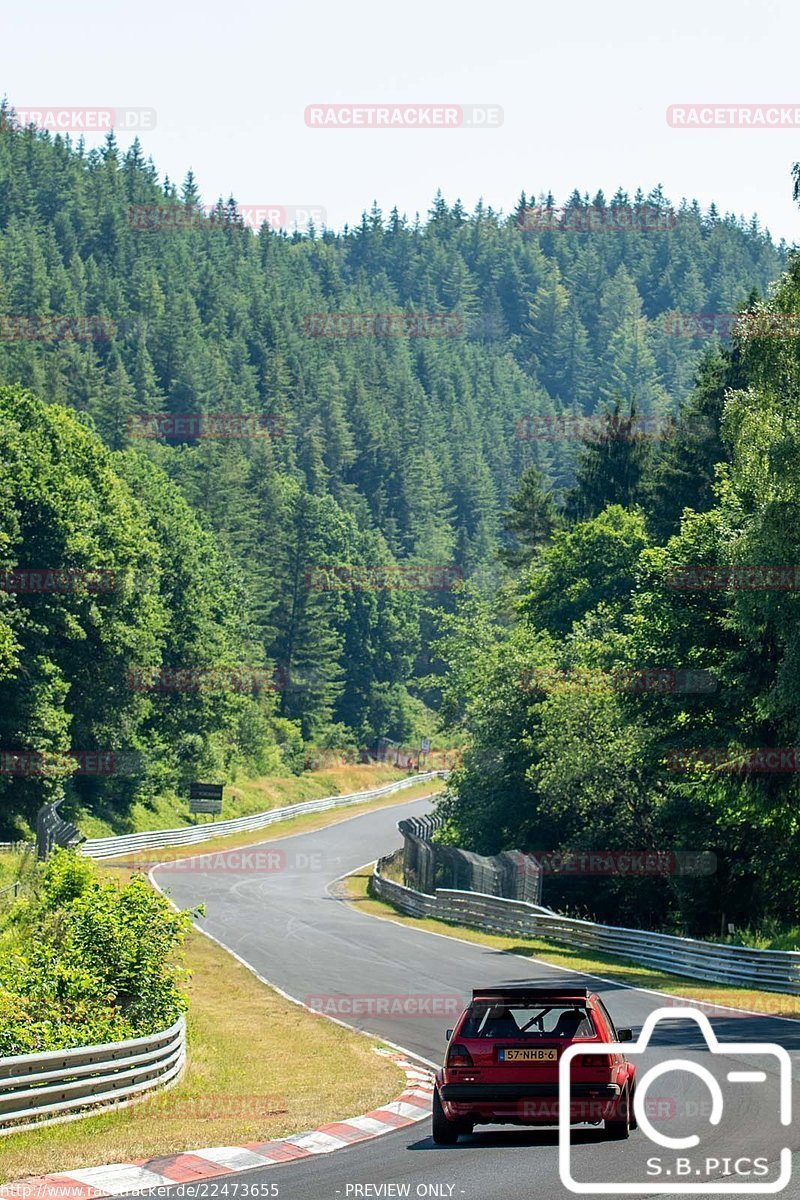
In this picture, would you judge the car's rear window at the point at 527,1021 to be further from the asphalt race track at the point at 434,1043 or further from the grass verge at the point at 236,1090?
the grass verge at the point at 236,1090

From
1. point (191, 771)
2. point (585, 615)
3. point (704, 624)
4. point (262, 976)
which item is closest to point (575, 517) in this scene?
point (585, 615)

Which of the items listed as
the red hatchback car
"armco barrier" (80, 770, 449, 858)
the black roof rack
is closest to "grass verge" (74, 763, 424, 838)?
"armco barrier" (80, 770, 449, 858)

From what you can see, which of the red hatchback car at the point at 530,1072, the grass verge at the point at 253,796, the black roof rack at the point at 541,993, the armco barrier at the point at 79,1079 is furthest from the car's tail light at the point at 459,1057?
the grass verge at the point at 253,796

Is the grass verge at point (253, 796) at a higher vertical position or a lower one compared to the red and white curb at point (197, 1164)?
lower

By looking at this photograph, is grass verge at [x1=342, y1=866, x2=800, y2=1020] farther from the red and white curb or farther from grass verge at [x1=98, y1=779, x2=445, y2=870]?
grass verge at [x1=98, y1=779, x2=445, y2=870]

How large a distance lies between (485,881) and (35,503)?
29.2 meters

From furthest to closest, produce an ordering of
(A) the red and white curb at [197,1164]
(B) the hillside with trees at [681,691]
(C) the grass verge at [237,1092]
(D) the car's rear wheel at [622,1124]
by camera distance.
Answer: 1. (B) the hillside with trees at [681,691]
2. (C) the grass verge at [237,1092]
3. (D) the car's rear wheel at [622,1124]
4. (A) the red and white curb at [197,1164]

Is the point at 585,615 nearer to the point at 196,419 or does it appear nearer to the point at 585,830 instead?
the point at 585,830

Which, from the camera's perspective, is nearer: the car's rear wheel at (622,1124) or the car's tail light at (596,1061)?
the car's tail light at (596,1061)

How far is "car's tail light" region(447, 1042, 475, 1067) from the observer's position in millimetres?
14344

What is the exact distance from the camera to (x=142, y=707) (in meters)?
78.6

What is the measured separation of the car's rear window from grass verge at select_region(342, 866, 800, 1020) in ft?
45.9

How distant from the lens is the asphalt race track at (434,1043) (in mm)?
12617

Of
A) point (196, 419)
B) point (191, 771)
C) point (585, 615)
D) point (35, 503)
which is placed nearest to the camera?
point (35, 503)
